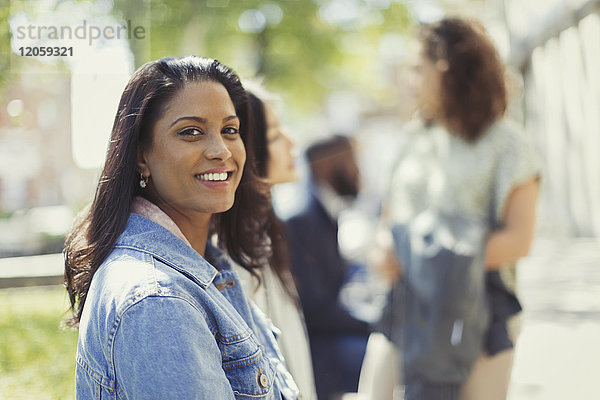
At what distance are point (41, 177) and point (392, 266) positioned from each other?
62.0 inches

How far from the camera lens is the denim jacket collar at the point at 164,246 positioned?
1369mm

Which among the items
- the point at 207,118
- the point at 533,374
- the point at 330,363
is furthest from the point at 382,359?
the point at 533,374

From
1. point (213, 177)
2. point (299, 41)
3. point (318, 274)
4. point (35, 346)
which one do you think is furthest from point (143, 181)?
point (299, 41)

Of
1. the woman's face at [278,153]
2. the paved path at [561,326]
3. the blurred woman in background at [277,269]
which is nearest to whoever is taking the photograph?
the blurred woman in background at [277,269]

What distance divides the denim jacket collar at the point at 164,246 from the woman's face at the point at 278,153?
1180mm

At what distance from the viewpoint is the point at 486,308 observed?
8.03ft

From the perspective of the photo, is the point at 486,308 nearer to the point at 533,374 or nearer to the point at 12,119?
the point at 12,119

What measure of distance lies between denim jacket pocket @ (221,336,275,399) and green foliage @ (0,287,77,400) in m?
0.55

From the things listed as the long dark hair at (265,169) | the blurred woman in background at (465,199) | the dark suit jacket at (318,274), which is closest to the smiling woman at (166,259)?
the long dark hair at (265,169)

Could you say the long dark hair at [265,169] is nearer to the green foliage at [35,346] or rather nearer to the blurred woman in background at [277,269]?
the blurred woman in background at [277,269]

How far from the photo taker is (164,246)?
4.60 ft

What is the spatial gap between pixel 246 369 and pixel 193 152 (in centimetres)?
46

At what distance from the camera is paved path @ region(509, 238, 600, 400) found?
491cm

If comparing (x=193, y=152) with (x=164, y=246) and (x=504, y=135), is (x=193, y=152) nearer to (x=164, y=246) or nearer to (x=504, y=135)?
(x=164, y=246)
